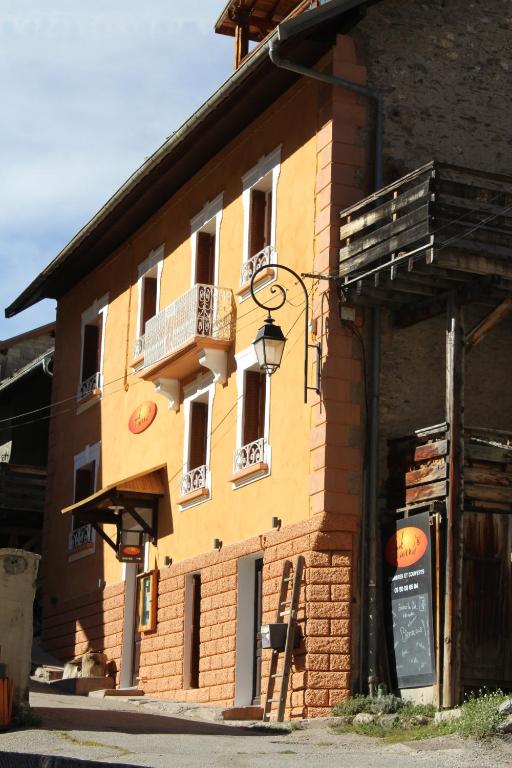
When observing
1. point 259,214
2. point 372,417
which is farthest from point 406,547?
point 259,214

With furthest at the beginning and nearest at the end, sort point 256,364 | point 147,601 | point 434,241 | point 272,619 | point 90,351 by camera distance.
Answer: point 90,351, point 147,601, point 256,364, point 272,619, point 434,241

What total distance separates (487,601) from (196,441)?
681 centimetres

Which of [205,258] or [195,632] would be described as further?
[205,258]

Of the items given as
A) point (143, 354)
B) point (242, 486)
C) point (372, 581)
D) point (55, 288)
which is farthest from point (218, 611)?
point (55, 288)

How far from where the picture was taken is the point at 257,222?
73.5 feet

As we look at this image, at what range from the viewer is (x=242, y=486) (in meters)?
21.2

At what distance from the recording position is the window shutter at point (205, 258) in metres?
24.1

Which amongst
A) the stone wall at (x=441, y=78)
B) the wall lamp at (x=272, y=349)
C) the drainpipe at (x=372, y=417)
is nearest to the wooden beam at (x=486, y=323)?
the drainpipe at (x=372, y=417)

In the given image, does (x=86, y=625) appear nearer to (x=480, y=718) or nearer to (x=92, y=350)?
(x=92, y=350)

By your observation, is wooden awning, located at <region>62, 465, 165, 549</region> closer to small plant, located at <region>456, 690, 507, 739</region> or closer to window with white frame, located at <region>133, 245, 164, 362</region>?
window with white frame, located at <region>133, 245, 164, 362</region>

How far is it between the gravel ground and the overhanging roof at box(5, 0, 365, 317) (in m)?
8.92

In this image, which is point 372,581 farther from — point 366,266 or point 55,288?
point 55,288

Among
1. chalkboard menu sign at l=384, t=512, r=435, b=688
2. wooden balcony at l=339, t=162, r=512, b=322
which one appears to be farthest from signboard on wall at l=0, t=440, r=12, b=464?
chalkboard menu sign at l=384, t=512, r=435, b=688

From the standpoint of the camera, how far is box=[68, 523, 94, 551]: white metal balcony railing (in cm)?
2722
